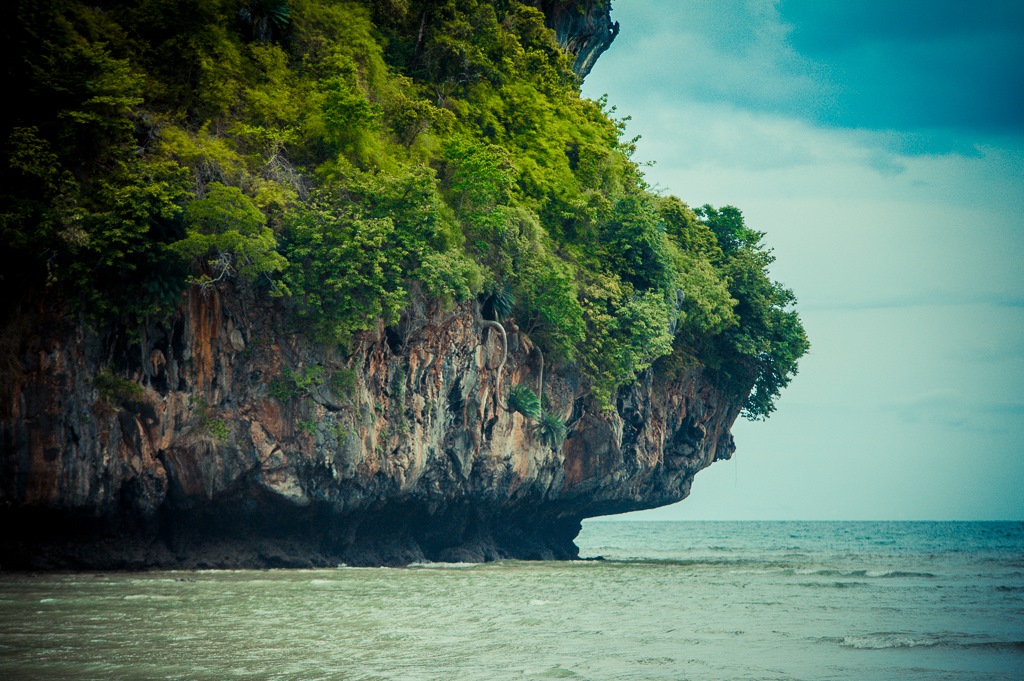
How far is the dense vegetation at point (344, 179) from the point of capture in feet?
56.7

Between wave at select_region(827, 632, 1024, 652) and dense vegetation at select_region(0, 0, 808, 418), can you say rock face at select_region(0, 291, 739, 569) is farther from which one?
wave at select_region(827, 632, 1024, 652)

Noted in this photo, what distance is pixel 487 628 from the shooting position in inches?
471

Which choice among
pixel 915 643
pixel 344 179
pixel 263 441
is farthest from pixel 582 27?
pixel 915 643

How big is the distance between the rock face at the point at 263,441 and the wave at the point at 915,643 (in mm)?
12476

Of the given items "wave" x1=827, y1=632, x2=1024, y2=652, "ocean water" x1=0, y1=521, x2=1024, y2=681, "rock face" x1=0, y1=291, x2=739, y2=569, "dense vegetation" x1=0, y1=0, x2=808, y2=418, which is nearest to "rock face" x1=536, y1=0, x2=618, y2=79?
"dense vegetation" x1=0, y1=0, x2=808, y2=418

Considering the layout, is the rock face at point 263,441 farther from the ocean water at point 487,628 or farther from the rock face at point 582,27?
the rock face at point 582,27

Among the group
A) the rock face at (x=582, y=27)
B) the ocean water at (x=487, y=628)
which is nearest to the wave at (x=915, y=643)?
the ocean water at (x=487, y=628)

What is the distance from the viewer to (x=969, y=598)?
675 inches

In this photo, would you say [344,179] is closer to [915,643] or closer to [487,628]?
[487,628]

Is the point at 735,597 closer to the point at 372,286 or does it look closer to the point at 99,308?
the point at 372,286

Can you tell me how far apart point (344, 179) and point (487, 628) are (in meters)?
11.8

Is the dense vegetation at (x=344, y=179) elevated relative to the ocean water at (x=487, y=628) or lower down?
elevated

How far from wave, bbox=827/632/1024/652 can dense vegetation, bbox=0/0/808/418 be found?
11853 millimetres

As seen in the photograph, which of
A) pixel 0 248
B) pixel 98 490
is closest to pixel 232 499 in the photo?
pixel 98 490
